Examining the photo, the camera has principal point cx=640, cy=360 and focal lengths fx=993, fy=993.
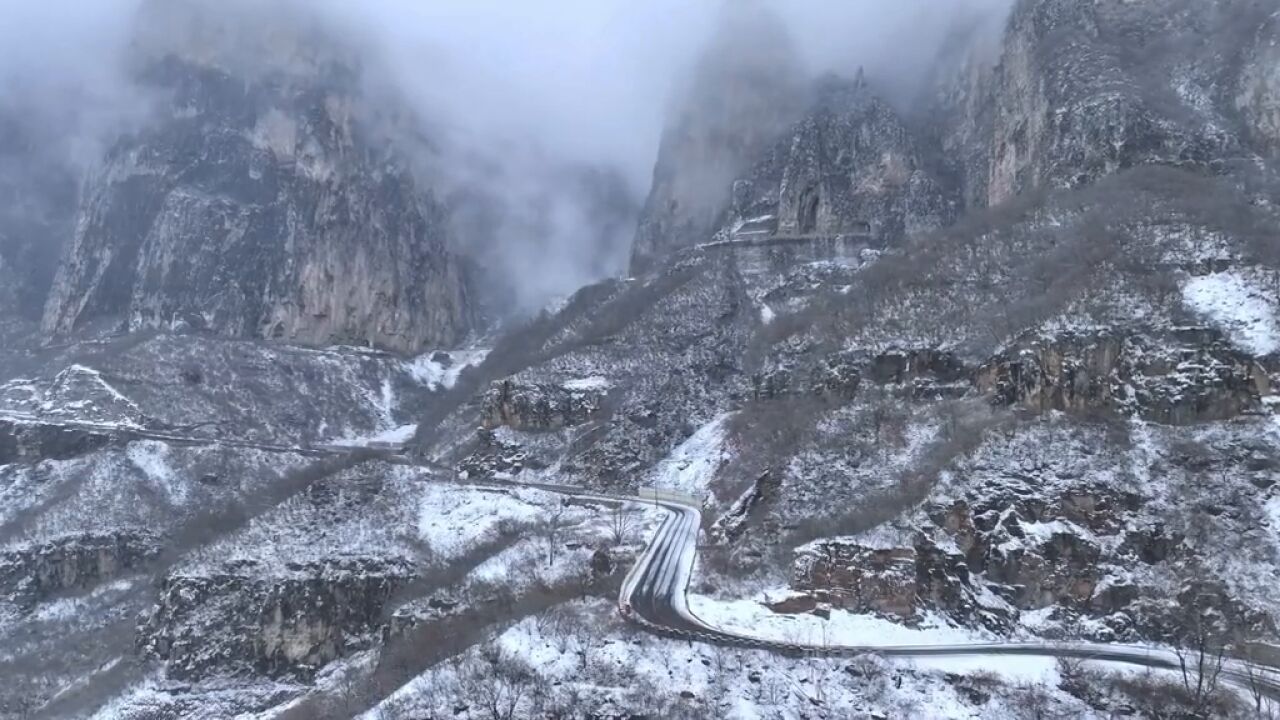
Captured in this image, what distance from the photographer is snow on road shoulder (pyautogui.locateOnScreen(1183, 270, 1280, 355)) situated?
69062 millimetres

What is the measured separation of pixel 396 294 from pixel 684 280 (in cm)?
7702

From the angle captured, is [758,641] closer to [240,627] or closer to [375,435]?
[240,627]

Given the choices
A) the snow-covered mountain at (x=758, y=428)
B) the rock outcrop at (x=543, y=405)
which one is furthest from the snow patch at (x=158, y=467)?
the rock outcrop at (x=543, y=405)

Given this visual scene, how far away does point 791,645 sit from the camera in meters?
57.2

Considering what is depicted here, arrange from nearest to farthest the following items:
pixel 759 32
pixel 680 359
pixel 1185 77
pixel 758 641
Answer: pixel 758 641
pixel 1185 77
pixel 680 359
pixel 759 32

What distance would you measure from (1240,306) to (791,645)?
43.2 m

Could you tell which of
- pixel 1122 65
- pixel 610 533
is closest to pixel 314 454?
pixel 610 533

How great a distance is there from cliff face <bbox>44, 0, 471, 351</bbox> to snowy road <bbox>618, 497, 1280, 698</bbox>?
121307 millimetres

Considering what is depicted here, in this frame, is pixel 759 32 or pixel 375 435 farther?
pixel 759 32

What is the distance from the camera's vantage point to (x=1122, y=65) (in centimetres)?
10819

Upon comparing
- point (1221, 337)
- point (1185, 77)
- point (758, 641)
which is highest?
point (1185, 77)

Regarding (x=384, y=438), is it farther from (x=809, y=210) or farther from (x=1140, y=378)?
(x=1140, y=378)

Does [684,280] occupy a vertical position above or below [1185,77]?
below

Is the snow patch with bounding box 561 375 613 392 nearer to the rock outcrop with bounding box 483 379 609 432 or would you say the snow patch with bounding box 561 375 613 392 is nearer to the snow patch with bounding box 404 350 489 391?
the rock outcrop with bounding box 483 379 609 432
